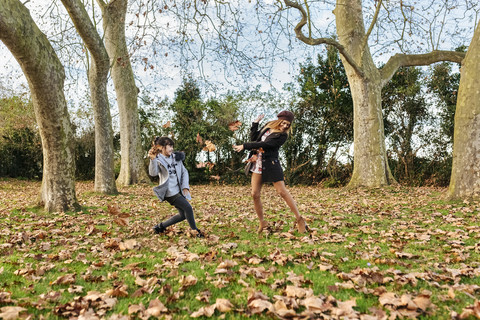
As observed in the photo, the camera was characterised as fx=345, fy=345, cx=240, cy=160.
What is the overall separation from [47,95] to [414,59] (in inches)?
549

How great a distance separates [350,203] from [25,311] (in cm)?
897

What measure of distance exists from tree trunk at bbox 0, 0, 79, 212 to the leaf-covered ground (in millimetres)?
1172

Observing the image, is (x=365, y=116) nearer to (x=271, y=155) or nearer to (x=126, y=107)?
(x=271, y=155)

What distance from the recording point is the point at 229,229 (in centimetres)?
676

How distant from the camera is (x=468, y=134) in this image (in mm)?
8852

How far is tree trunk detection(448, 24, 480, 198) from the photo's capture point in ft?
28.8

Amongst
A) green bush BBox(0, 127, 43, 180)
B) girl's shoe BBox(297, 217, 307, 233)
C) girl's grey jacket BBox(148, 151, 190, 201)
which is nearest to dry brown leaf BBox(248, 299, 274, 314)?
girl's grey jacket BBox(148, 151, 190, 201)

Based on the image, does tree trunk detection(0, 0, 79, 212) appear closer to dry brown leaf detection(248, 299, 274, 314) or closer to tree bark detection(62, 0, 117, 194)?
tree bark detection(62, 0, 117, 194)

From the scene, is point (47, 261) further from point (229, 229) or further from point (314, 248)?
point (314, 248)

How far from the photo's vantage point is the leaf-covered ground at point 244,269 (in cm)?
302

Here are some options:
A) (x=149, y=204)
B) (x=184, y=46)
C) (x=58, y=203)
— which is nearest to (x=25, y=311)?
(x=58, y=203)

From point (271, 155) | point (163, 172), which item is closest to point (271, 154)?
point (271, 155)

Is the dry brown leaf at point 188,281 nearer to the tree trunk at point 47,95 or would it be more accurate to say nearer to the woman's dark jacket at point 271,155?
the woman's dark jacket at point 271,155

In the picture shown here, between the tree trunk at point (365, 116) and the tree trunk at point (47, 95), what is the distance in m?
10.2
